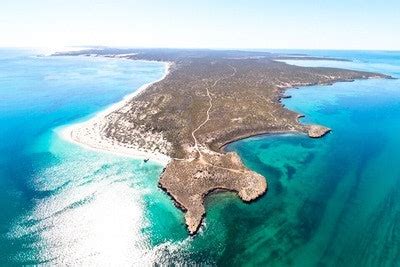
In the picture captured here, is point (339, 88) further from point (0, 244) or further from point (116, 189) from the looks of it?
point (0, 244)

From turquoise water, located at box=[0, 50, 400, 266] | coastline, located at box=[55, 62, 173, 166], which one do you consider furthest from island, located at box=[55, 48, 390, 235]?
turquoise water, located at box=[0, 50, 400, 266]

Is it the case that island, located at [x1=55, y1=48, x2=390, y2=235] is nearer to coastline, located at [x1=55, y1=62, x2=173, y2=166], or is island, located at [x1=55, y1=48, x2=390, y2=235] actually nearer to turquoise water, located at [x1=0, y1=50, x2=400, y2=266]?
coastline, located at [x1=55, y1=62, x2=173, y2=166]

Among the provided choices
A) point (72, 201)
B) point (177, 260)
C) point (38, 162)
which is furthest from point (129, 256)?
point (38, 162)

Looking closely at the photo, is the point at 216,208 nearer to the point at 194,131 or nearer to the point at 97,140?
the point at 194,131

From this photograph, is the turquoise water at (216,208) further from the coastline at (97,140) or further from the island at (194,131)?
the island at (194,131)

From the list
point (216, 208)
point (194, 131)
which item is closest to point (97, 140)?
point (194, 131)

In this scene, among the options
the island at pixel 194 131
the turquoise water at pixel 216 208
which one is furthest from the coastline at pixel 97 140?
the turquoise water at pixel 216 208

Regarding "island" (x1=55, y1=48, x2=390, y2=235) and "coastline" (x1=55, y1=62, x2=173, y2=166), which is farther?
"coastline" (x1=55, y1=62, x2=173, y2=166)

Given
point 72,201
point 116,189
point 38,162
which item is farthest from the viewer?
point 38,162
